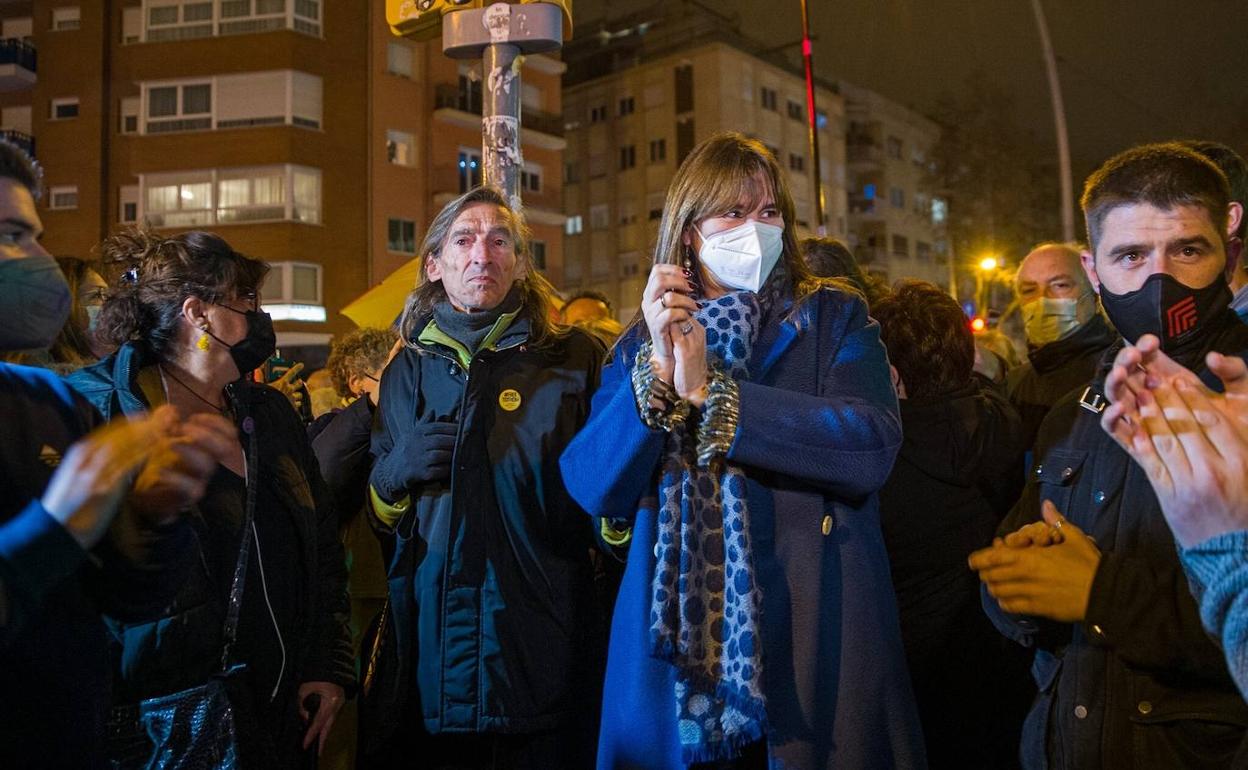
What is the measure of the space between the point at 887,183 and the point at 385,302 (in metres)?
55.1

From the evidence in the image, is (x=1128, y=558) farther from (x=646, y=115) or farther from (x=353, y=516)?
(x=646, y=115)

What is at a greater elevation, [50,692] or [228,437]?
[228,437]

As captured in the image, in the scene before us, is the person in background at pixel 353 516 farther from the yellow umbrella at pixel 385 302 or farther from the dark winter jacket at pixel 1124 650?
the dark winter jacket at pixel 1124 650

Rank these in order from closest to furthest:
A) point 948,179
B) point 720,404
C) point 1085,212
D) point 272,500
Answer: point 720,404, point 1085,212, point 272,500, point 948,179

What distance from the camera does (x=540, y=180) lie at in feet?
120

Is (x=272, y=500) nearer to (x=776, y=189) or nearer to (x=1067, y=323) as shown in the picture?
(x=776, y=189)

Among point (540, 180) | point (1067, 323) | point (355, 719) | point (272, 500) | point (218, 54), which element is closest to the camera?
point (272, 500)

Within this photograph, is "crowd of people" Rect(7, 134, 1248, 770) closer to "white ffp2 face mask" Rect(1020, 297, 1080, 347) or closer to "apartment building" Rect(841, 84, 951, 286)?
"white ffp2 face mask" Rect(1020, 297, 1080, 347)

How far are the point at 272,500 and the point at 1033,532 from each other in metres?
2.46

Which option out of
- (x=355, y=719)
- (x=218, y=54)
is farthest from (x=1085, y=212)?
(x=218, y=54)

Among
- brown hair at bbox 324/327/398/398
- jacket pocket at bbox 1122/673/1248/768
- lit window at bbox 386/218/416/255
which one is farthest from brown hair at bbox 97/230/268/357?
lit window at bbox 386/218/416/255

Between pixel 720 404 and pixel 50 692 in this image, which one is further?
pixel 720 404

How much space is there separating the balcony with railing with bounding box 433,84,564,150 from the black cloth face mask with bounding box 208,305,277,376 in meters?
30.0

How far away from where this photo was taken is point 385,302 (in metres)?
6.23
